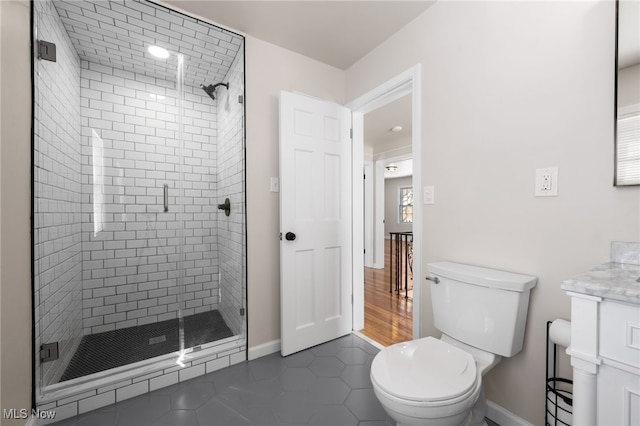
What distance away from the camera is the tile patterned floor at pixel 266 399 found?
4.51 feet

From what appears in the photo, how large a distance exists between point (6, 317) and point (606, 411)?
2152 millimetres

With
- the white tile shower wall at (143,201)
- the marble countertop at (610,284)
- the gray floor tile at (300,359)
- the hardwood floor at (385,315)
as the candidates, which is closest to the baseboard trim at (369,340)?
the hardwood floor at (385,315)

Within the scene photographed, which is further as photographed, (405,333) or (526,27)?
(405,333)

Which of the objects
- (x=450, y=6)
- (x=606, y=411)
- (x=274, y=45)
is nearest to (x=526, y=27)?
(x=450, y=6)

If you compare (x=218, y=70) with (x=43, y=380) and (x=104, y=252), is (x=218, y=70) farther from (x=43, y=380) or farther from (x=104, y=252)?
(x=43, y=380)

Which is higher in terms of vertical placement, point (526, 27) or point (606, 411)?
point (526, 27)

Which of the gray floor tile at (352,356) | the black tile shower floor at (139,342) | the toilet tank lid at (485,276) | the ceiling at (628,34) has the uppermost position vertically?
the ceiling at (628,34)

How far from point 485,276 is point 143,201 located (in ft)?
8.48

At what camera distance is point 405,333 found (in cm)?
232

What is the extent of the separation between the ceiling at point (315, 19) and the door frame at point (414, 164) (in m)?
0.35

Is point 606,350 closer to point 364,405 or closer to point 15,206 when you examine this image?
point 364,405

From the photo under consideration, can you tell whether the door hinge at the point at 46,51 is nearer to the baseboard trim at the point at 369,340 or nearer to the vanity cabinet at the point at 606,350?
the vanity cabinet at the point at 606,350

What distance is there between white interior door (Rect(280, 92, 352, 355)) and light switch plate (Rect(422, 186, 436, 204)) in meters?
0.76

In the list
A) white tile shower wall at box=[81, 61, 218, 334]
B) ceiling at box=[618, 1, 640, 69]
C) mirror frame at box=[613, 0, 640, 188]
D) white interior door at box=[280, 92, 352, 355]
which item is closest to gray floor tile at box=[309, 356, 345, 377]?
white interior door at box=[280, 92, 352, 355]
